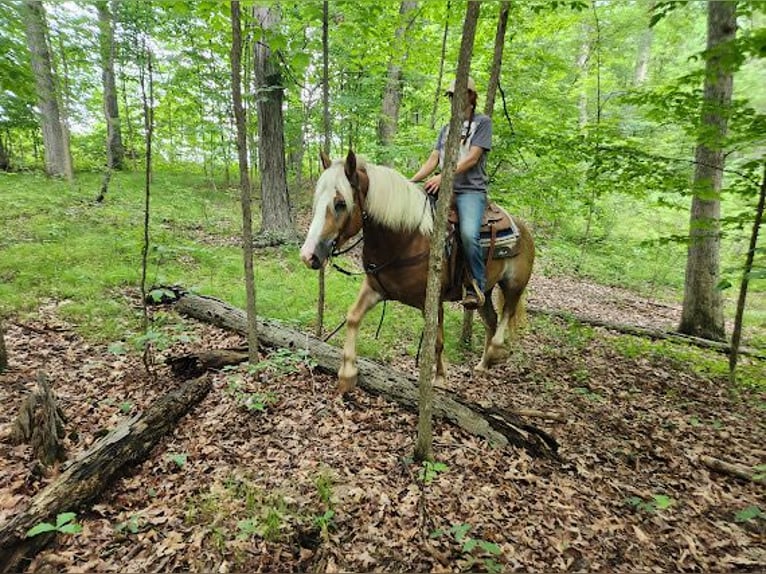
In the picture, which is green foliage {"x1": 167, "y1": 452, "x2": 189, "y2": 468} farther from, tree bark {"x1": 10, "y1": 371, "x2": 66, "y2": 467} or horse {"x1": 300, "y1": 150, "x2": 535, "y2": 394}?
horse {"x1": 300, "y1": 150, "x2": 535, "y2": 394}

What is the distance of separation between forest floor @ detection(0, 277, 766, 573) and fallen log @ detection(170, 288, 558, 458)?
14 cm

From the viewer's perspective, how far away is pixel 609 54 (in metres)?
14.7

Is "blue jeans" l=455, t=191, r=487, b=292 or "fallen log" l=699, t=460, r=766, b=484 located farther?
"blue jeans" l=455, t=191, r=487, b=292

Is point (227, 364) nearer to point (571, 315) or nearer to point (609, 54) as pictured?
point (571, 315)

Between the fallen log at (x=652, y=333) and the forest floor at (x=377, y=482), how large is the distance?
81.0 inches

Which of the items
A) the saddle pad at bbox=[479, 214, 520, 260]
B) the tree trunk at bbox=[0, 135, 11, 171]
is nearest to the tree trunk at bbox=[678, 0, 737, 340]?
the saddle pad at bbox=[479, 214, 520, 260]

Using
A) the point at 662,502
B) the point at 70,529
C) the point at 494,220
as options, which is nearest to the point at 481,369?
the point at 494,220

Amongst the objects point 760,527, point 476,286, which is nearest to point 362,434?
point 476,286

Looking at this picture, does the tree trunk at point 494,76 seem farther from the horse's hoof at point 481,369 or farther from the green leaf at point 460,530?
the green leaf at point 460,530

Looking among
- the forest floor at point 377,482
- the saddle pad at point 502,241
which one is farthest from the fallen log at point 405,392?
the saddle pad at point 502,241

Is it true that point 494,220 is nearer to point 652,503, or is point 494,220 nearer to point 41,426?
point 652,503

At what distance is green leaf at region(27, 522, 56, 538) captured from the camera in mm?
2625

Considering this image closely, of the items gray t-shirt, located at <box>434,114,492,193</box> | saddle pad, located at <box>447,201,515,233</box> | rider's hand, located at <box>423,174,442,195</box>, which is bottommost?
saddle pad, located at <box>447,201,515,233</box>

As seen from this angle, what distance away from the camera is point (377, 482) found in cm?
357
